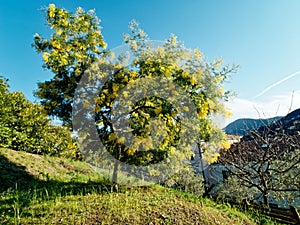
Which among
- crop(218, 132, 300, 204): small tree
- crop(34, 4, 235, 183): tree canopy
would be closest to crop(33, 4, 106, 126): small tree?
crop(34, 4, 235, 183): tree canopy

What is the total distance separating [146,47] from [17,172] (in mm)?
5746

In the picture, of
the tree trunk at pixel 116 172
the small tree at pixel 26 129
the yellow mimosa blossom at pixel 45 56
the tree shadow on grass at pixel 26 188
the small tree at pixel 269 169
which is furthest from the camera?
the small tree at pixel 26 129

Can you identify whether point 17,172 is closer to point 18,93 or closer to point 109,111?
point 109,111

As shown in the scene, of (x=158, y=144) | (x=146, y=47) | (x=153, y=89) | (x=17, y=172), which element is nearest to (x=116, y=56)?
(x=146, y=47)

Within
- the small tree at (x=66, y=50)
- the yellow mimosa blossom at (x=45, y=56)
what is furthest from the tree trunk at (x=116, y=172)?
the yellow mimosa blossom at (x=45, y=56)

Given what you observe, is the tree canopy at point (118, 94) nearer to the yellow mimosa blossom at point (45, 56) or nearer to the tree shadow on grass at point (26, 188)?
the yellow mimosa blossom at point (45, 56)

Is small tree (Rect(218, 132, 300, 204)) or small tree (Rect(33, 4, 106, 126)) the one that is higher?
small tree (Rect(33, 4, 106, 126))

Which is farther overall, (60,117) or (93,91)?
(60,117)

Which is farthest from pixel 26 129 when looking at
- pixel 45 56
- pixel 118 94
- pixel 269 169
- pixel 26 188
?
pixel 269 169

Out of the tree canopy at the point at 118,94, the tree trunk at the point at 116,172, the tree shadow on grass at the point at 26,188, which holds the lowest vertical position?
the tree shadow on grass at the point at 26,188

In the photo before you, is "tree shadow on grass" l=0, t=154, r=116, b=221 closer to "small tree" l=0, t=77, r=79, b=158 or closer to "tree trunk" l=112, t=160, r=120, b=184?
"tree trunk" l=112, t=160, r=120, b=184

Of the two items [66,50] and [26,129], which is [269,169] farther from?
[26,129]

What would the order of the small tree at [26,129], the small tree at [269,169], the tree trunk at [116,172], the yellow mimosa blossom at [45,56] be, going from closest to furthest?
the yellow mimosa blossom at [45,56]
the tree trunk at [116,172]
the small tree at [269,169]
the small tree at [26,129]

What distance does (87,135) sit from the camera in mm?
5895
